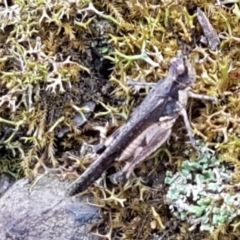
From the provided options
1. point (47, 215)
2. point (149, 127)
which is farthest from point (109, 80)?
point (47, 215)

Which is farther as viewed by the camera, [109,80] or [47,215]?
[109,80]

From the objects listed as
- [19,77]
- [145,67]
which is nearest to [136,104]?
[145,67]

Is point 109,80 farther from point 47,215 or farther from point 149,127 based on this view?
point 47,215
